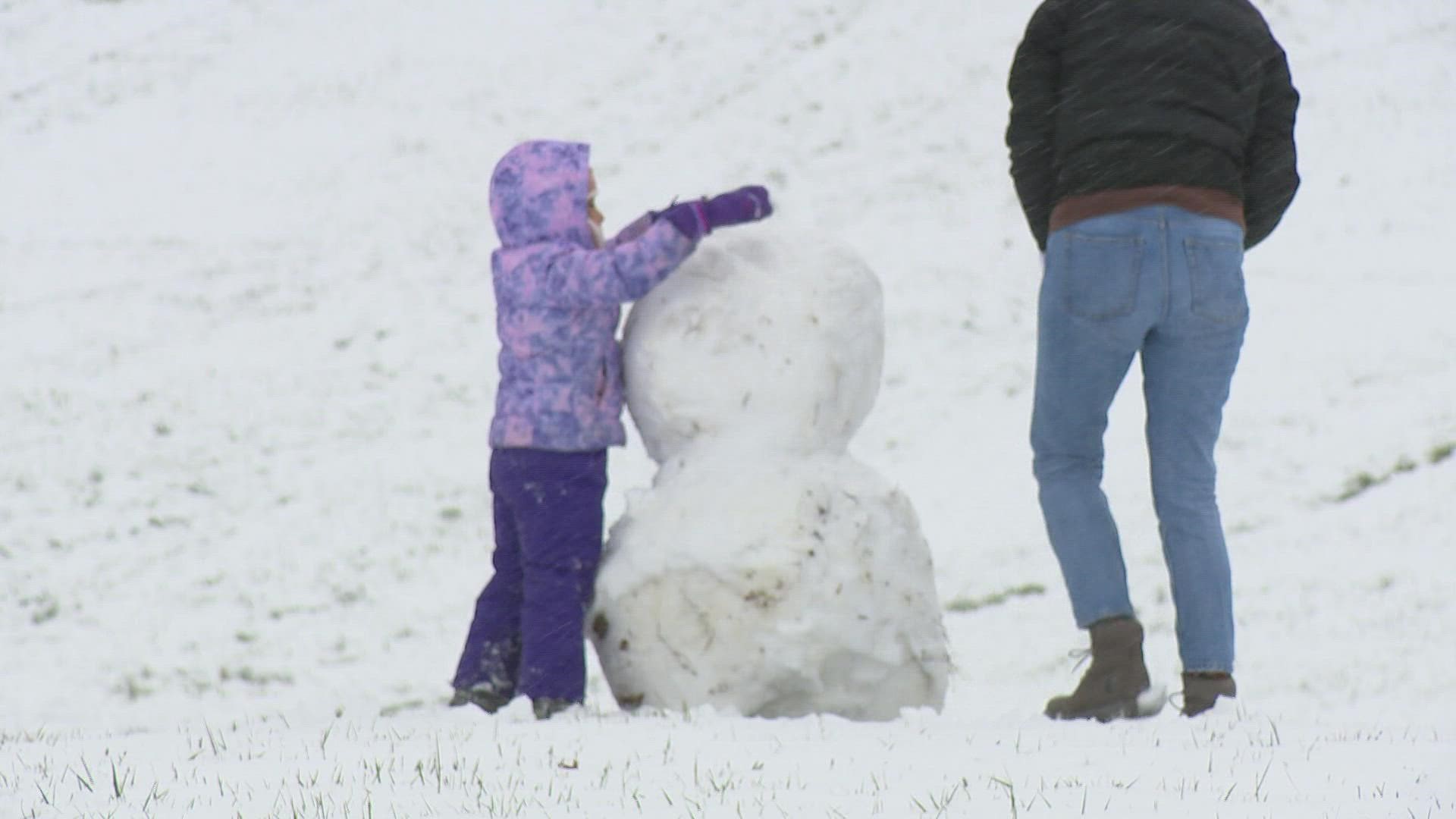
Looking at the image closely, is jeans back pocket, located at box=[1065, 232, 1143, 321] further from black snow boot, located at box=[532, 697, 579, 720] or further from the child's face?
black snow boot, located at box=[532, 697, 579, 720]

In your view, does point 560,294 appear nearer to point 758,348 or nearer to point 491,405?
point 758,348

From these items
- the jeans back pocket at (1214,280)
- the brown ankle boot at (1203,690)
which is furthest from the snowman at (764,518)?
the jeans back pocket at (1214,280)

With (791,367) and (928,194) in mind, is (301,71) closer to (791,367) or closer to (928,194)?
(928,194)

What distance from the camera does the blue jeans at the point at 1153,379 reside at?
15.6 ft

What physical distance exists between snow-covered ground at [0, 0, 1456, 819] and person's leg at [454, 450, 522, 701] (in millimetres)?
256

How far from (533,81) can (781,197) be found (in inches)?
195

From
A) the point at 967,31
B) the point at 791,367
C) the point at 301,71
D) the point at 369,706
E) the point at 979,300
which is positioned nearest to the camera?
the point at 791,367

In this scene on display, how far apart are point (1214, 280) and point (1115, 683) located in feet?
4.03

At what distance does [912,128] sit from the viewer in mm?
18609

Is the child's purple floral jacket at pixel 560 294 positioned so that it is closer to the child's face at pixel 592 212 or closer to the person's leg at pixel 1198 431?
the child's face at pixel 592 212

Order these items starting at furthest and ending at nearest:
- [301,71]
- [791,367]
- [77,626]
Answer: [301,71], [77,626], [791,367]

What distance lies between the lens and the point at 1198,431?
192 inches

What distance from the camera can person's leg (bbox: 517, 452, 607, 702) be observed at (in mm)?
5246

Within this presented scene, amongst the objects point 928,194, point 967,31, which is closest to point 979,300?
point 928,194
